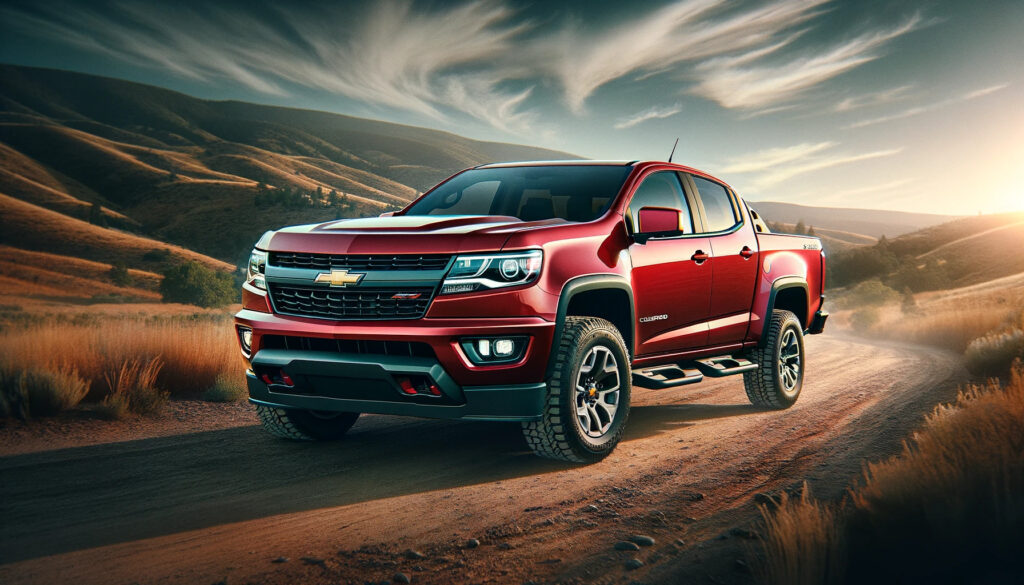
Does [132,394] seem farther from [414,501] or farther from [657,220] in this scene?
[657,220]

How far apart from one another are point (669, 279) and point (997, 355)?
6.74 m

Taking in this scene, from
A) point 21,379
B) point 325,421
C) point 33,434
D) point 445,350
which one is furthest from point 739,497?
point 21,379

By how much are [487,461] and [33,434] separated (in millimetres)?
4005

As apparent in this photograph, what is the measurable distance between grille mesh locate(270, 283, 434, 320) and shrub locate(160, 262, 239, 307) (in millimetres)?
43289

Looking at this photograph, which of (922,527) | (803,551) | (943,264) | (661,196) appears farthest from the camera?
(943,264)

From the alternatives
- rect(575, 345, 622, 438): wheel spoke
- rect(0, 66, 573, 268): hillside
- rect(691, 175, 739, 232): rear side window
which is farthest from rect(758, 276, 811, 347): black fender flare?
rect(0, 66, 573, 268): hillside

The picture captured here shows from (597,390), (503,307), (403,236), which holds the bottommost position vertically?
(597,390)

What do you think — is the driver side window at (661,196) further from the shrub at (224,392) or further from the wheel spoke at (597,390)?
the shrub at (224,392)

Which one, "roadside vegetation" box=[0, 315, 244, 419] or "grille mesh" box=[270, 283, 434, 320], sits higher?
"grille mesh" box=[270, 283, 434, 320]

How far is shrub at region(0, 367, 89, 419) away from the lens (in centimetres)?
702

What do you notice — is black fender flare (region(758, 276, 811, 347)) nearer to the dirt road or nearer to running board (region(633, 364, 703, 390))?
the dirt road

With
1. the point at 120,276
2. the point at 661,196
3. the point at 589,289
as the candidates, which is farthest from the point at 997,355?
the point at 120,276

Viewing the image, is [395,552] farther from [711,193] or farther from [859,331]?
[859,331]

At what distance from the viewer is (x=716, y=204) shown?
284 inches
